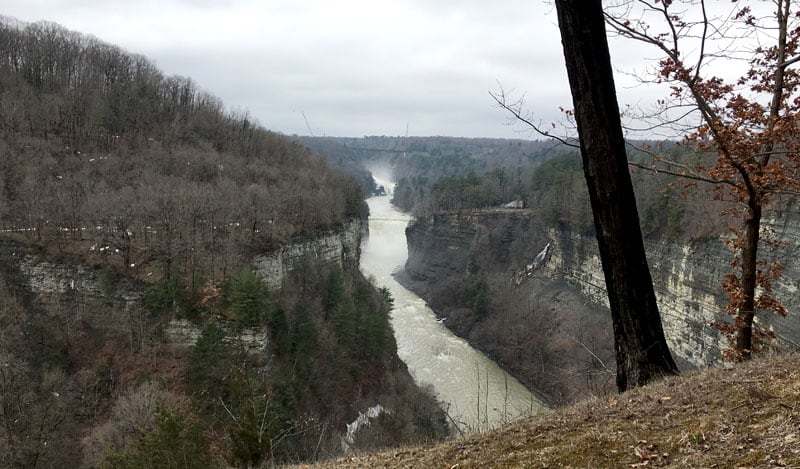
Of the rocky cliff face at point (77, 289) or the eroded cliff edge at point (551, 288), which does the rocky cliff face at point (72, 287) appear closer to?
the rocky cliff face at point (77, 289)

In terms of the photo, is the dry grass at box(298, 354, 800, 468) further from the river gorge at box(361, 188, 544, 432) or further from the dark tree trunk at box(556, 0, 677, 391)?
the river gorge at box(361, 188, 544, 432)

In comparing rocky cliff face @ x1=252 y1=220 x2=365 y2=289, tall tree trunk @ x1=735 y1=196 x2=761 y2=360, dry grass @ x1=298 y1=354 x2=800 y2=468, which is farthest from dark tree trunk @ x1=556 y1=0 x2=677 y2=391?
rocky cliff face @ x1=252 y1=220 x2=365 y2=289

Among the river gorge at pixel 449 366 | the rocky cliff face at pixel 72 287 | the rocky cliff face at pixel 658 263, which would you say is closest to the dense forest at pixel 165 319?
the rocky cliff face at pixel 72 287

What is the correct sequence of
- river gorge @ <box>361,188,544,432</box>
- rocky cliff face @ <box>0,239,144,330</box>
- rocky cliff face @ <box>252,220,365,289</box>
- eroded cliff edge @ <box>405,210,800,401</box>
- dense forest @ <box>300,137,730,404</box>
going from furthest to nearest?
dense forest @ <box>300,137,730,404</box> < rocky cliff face @ <box>252,220,365,289</box> < eroded cliff edge @ <box>405,210,800,401</box> < river gorge @ <box>361,188,544,432</box> < rocky cliff face @ <box>0,239,144,330</box>

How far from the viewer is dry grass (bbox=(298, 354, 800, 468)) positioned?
2664 millimetres

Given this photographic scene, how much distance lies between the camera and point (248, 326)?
19.7 m

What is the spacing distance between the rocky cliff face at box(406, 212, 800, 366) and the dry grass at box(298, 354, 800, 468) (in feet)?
16.0

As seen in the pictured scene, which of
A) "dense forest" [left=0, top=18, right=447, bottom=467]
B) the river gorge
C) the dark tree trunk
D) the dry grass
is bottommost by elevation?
the river gorge

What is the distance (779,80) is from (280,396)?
18375mm

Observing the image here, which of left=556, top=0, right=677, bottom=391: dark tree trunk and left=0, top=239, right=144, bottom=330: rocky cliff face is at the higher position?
left=556, top=0, right=677, bottom=391: dark tree trunk

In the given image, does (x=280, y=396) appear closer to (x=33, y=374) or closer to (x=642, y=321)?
(x=33, y=374)

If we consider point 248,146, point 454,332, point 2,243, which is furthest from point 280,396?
point 248,146

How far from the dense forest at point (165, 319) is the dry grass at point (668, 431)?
622cm

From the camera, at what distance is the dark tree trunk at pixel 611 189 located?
11.9ft
